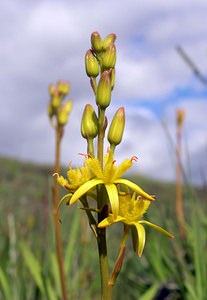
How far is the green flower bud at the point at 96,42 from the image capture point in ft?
4.96

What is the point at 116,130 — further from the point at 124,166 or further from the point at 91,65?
the point at 91,65

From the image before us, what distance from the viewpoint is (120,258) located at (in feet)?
4.32

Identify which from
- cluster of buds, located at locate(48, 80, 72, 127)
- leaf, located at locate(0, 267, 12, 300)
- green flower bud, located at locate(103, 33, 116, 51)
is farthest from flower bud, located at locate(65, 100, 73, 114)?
green flower bud, located at locate(103, 33, 116, 51)

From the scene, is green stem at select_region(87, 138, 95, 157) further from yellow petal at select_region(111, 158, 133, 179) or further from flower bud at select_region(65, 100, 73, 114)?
flower bud at select_region(65, 100, 73, 114)

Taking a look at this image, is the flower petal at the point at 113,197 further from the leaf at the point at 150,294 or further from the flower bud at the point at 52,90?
the flower bud at the point at 52,90

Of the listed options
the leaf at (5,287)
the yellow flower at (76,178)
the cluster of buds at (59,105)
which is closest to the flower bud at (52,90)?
the cluster of buds at (59,105)

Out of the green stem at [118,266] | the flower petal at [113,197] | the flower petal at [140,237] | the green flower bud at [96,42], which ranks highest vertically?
the green flower bud at [96,42]

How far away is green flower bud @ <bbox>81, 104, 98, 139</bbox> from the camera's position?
1419mm

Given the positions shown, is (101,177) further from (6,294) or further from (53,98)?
(53,98)

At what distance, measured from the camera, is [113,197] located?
4.17 feet

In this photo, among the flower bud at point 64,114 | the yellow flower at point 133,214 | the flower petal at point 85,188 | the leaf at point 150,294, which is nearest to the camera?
the flower petal at point 85,188

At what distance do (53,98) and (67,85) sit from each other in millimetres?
189

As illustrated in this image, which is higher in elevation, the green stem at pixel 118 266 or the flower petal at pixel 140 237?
the flower petal at pixel 140 237

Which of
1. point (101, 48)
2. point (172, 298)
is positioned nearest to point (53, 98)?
point (172, 298)
